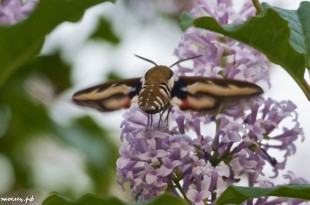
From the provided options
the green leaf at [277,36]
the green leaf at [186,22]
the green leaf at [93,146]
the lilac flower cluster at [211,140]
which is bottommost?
the green leaf at [93,146]

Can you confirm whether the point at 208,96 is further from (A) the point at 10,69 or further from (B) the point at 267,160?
(A) the point at 10,69

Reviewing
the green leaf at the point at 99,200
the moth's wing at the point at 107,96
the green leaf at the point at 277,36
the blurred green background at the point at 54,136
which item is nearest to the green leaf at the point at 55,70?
the blurred green background at the point at 54,136

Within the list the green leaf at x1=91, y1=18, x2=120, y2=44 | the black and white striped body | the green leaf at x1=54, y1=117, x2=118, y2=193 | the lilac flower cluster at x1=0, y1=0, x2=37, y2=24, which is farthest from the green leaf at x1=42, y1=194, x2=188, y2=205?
the green leaf at x1=91, y1=18, x2=120, y2=44

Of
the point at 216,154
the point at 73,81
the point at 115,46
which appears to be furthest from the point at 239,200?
the point at 115,46

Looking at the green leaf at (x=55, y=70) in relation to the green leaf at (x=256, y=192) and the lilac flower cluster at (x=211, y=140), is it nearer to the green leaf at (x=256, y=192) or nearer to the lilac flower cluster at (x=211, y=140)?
the lilac flower cluster at (x=211, y=140)

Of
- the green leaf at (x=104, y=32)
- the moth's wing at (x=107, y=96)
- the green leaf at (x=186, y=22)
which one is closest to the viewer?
the green leaf at (x=186, y=22)

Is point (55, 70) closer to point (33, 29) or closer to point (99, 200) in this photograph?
point (33, 29)
